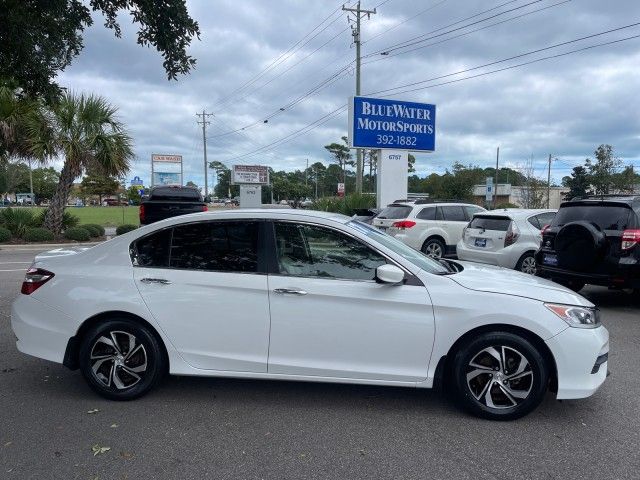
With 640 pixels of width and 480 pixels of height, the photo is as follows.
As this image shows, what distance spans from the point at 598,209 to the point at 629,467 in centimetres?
525

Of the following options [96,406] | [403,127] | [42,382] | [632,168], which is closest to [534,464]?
[96,406]

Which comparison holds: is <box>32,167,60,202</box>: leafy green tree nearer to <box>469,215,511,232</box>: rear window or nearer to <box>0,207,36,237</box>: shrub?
<box>0,207,36,237</box>: shrub

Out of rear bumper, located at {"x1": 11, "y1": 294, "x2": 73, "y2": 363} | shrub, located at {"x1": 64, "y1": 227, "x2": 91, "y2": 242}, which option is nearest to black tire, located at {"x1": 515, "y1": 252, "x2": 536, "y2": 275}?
rear bumper, located at {"x1": 11, "y1": 294, "x2": 73, "y2": 363}

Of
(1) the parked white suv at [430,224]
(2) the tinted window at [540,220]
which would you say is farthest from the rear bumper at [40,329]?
(1) the parked white suv at [430,224]

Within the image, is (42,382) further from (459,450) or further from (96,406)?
(459,450)

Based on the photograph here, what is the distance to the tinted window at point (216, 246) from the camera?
4.13 meters

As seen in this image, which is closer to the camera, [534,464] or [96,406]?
[534,464]

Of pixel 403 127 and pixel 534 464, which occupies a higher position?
pixel 403 127

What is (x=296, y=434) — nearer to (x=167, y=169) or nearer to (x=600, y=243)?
(x=600, y=243)

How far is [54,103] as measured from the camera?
7.27 meters

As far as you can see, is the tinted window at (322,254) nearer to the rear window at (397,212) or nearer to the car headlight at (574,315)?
the car headlight at (574,315)

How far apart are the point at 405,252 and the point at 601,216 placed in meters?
4.56

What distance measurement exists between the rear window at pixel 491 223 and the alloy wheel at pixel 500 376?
6758mm

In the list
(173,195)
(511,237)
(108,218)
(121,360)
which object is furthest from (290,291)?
(108,218)
